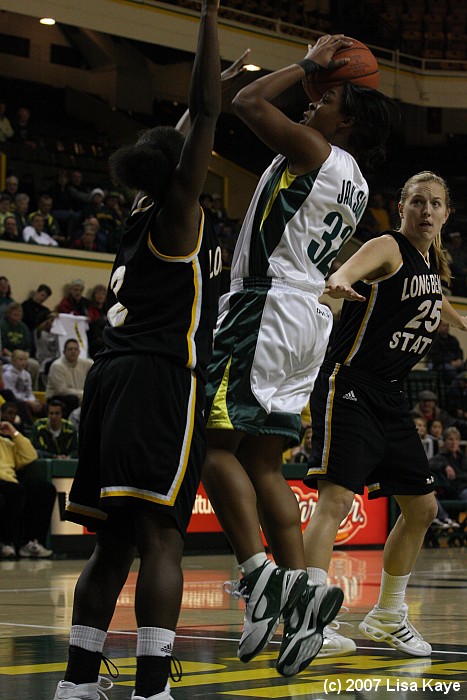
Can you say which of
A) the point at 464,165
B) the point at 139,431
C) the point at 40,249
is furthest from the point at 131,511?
the point at 464,165

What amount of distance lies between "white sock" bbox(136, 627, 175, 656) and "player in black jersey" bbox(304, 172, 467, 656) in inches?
69.5

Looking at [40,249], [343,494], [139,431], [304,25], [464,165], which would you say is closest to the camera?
[139,431]

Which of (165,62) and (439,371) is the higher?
(165,62)

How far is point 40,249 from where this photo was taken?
701 inches

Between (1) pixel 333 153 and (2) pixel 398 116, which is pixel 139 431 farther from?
(2) pixel 398 116

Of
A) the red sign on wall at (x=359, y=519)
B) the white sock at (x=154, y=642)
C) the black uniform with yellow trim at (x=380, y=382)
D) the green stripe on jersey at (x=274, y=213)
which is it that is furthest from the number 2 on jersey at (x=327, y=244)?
the red sign on wall at (x=359, y=519)

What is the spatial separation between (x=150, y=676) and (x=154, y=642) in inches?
4.0

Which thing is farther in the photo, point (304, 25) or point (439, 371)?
point (304, 25)

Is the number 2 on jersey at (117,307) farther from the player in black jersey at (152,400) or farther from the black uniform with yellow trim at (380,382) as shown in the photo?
the black uniform with yellow trim at (380,382)

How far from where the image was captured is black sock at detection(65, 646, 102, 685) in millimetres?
3646

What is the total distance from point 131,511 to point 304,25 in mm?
23213

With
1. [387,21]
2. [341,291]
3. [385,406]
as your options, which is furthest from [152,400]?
[387,21]

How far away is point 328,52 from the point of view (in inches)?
180

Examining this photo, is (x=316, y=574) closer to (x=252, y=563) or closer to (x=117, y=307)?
(x=252, y=563)
